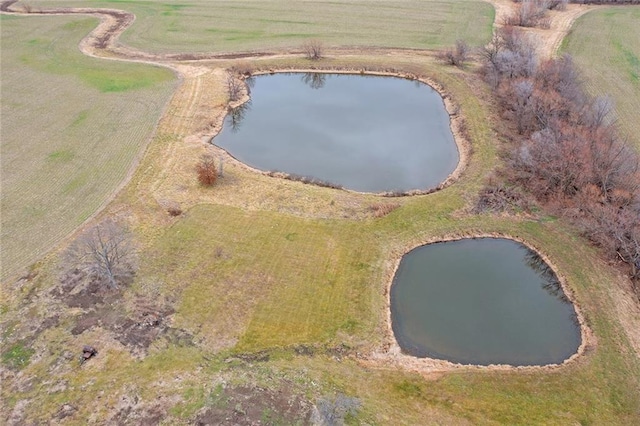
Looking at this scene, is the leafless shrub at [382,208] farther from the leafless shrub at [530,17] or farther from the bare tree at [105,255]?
the leafless shrub at [530,17]

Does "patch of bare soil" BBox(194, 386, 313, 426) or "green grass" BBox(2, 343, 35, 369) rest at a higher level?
"patch of bare soil" BBox(194, 386, 313, 426)

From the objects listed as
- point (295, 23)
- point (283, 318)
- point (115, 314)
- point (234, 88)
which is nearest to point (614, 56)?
point (295, 23)

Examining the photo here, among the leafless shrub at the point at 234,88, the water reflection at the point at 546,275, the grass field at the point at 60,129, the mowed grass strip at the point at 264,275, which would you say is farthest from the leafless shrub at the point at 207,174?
the water reflection at the point at 546,275

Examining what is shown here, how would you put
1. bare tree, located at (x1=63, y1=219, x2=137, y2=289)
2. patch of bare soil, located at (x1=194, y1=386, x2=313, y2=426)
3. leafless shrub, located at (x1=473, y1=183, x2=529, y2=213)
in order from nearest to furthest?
patch of bare soil, located at (x1=194, y1=386, x2=313, y2=426) → bare tree, located at (x1=63, y1=219, x2=137, y2=289) → leafless shrub, located at (x1=473, y1=183, x2=529, y2=213)

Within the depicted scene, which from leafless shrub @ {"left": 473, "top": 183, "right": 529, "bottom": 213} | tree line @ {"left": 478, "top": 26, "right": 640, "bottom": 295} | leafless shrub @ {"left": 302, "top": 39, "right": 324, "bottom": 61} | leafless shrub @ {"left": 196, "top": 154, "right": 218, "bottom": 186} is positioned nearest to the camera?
tree line @ {"left": 478, "top": 26, "right": 640, "bottom": 295}

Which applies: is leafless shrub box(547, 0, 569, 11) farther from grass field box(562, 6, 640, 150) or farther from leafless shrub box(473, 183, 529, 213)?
leafless shrub box(473, 183, 529, 213)

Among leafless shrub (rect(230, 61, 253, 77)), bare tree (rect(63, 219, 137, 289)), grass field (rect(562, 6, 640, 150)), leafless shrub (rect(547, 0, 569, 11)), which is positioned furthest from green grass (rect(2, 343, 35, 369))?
leafless shrub (rect(547, 0, 569, 11))

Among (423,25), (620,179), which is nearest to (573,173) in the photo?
(620,179)

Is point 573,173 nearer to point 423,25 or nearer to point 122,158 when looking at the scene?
point 122,158
